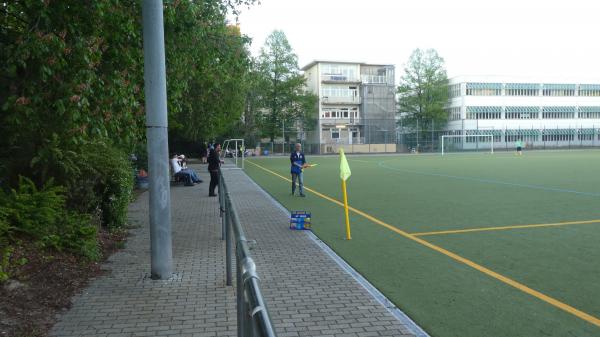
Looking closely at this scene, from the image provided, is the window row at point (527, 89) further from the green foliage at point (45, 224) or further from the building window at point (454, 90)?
the green foliage at point (45, 224)

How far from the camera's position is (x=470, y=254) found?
7.59 metres

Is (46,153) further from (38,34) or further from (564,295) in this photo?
(564,295)

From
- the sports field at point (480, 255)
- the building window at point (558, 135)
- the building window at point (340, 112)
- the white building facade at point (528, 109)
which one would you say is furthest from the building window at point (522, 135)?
the sports field at point (480, 255)

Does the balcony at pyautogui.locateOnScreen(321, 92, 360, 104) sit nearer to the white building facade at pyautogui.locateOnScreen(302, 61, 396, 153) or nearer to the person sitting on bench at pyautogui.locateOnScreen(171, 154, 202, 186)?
the white building facade at pyautogui.locateOnScreen(302, 61, 396, 153)

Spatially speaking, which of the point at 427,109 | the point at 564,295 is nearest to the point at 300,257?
the point at 564,295

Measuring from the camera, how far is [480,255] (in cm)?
750

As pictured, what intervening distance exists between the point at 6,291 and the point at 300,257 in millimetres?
4029

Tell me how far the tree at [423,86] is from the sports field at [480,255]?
66408 millimetres

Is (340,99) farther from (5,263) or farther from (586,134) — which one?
(5,263)

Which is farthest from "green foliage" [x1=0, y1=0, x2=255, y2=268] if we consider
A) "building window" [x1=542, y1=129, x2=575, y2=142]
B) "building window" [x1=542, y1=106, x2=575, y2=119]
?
"building window" [x1=542, y1=106, x2=575, y2=119]

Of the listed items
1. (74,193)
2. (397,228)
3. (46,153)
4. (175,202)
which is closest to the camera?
(46,153)

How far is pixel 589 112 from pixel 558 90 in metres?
7.18

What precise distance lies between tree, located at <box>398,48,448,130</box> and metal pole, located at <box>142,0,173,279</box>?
7639 cm

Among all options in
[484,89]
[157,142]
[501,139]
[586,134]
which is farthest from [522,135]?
[157,142]
